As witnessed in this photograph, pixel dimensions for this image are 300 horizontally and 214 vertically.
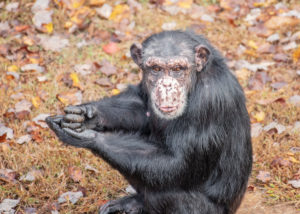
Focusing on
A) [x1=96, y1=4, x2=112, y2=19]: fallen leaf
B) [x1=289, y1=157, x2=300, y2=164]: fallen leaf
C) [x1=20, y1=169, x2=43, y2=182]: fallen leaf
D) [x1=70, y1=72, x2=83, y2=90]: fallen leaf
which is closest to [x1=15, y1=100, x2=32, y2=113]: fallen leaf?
[x1=70, y1=72, x2=83, y2=90]: fallen leaf

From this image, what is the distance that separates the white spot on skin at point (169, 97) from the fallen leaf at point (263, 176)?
193 cm

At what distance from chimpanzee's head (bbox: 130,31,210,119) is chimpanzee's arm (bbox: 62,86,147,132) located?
25.1 inches

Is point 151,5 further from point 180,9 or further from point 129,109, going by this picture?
point 129,109

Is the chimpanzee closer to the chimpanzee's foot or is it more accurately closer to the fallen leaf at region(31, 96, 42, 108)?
the chimpanzee's foot

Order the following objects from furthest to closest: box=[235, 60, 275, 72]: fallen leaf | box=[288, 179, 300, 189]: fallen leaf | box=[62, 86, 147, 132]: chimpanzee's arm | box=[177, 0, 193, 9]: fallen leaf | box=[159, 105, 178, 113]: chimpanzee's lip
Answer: box=[177, 0, 193, 9]: fallen leaf
box=[235, 60, 275, 72]: fallen leaf
box=[288, 179, 300, 189]: fallen leaf
box=[62, 86, 147, 132]: chimpanzee's arm
box=[159, 105, 178, 113]: chimpanzee's lip

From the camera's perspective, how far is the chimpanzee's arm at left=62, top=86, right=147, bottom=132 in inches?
217

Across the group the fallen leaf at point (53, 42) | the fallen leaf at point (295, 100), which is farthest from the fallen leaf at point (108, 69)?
the fallen leaf at point (295, 100)

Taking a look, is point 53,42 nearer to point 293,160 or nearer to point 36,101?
point 36,101

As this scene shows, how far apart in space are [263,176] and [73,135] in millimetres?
2693

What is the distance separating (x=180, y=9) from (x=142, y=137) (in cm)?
467

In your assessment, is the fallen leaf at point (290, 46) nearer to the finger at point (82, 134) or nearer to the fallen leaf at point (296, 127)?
the fallen leaf at point (296, 127)

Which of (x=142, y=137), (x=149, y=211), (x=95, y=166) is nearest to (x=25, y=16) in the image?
(x=95, y=166)

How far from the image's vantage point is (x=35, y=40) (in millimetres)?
8633

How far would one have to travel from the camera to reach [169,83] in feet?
16.1
